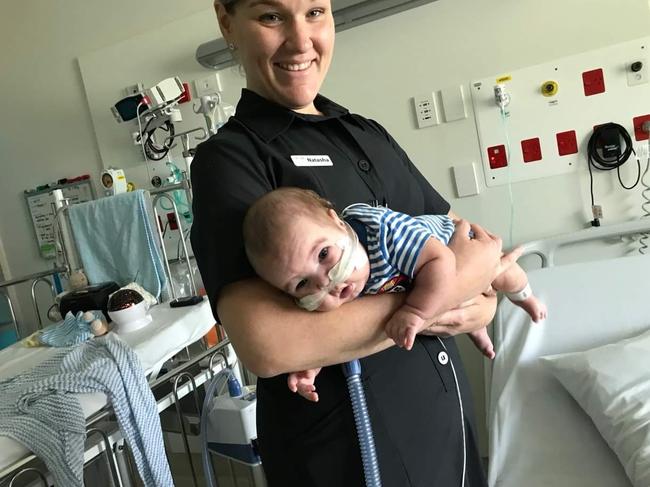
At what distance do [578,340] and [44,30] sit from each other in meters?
3.12

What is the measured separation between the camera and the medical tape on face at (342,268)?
0.78 metres

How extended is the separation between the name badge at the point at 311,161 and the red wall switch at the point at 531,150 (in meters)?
1.46

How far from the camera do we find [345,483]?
0.86m

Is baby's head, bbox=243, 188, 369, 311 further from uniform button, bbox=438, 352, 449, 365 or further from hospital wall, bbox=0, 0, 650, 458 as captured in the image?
hospital wall, bbox=0, 0, 650, 458

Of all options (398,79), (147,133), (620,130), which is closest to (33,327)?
(147,133)

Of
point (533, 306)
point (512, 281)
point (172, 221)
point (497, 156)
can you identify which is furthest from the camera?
point (172, 221)

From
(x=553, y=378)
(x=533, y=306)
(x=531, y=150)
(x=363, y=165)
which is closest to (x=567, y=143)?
(x=531, y=150)

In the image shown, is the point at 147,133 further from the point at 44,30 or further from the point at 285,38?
the point at 285,38

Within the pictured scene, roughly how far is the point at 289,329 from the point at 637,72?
73.6 inches

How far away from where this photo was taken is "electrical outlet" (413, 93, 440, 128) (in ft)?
7.30

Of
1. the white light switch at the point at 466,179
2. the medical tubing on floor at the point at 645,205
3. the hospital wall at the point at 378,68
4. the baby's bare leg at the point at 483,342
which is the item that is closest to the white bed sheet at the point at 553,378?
the medical tubing on floor at the point at 645,205

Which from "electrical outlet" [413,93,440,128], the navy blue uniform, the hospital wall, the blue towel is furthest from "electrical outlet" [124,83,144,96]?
the navy blue uniform

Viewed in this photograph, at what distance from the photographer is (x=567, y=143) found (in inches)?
82.0

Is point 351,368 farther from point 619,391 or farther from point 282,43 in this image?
point 619,391
